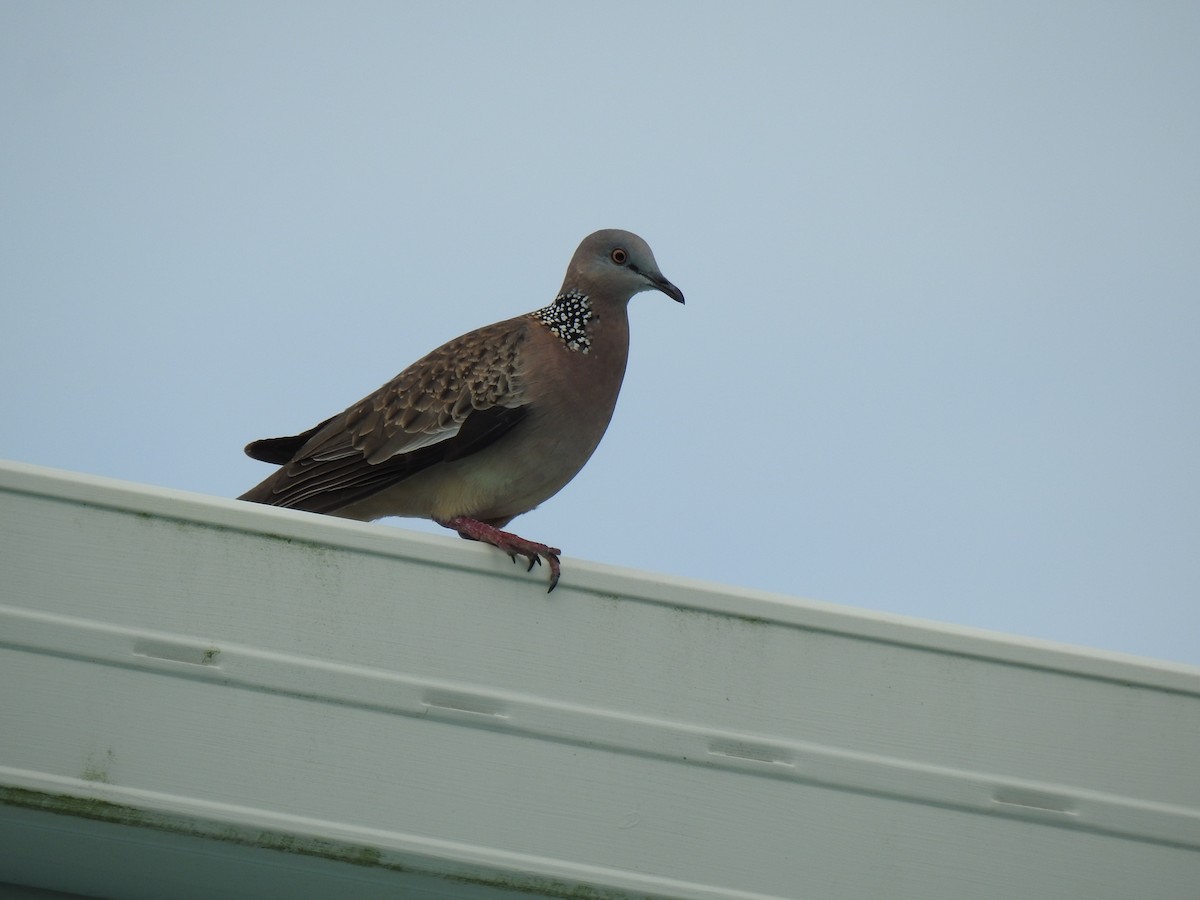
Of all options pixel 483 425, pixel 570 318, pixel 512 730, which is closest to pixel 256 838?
pixel 512 730

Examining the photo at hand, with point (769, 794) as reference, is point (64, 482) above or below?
above

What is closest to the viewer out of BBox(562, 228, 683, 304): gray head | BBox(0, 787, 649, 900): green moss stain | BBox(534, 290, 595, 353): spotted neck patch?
BBox(0, 787, 649, 900): green moss stain

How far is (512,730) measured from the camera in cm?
228

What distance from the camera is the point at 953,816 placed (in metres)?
2.34

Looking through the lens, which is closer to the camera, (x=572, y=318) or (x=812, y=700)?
(x=812, y=700)

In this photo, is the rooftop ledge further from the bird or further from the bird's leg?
the bird

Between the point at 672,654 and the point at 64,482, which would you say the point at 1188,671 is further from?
the point at 64,482

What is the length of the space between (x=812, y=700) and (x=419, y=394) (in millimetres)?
2008

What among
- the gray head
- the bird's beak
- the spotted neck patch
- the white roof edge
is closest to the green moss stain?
the white roof edge

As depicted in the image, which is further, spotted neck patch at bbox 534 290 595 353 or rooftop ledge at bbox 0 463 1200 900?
spotted neck patch at bbox 534 290 595 353

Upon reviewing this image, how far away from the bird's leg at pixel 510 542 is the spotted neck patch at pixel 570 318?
2.14 ft

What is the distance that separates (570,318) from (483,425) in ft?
1.76

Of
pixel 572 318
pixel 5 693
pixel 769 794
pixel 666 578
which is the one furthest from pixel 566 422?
pixel 5 693

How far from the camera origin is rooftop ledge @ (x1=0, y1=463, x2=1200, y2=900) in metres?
2.20
